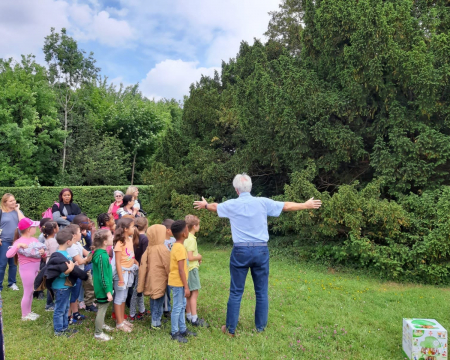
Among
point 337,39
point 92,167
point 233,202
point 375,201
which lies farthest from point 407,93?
point 92,167

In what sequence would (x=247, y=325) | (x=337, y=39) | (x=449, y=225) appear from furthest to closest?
(x=337, y=39)
(x=449, y=225)
(x=247, y=325)

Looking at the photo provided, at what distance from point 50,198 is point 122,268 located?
48.5 ft

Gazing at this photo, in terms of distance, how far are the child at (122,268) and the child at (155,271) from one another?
0.65ft

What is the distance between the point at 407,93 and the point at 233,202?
6.34 m

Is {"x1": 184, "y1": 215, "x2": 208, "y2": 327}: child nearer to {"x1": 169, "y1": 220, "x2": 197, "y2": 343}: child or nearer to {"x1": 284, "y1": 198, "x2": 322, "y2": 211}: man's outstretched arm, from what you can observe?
{"x1": 169, "y1": 220, "x2": 197, "y2": 343}: child

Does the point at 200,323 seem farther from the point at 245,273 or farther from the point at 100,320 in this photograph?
the point at 100,320

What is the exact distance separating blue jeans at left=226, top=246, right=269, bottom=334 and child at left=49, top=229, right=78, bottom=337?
199cm

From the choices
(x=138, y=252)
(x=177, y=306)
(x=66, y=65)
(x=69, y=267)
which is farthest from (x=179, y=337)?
(x=66, y=65)

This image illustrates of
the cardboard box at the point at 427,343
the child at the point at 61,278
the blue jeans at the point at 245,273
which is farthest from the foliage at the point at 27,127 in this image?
the cardboard box at the point at 427,343

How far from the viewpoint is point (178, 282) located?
13.2 ft

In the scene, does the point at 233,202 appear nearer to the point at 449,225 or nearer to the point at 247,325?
the point at 247,325

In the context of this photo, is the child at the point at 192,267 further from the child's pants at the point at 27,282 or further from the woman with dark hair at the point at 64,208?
the woman with dark hair at the point at 64,208

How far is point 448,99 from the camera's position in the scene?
7328 mm

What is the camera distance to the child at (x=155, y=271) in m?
4.25
